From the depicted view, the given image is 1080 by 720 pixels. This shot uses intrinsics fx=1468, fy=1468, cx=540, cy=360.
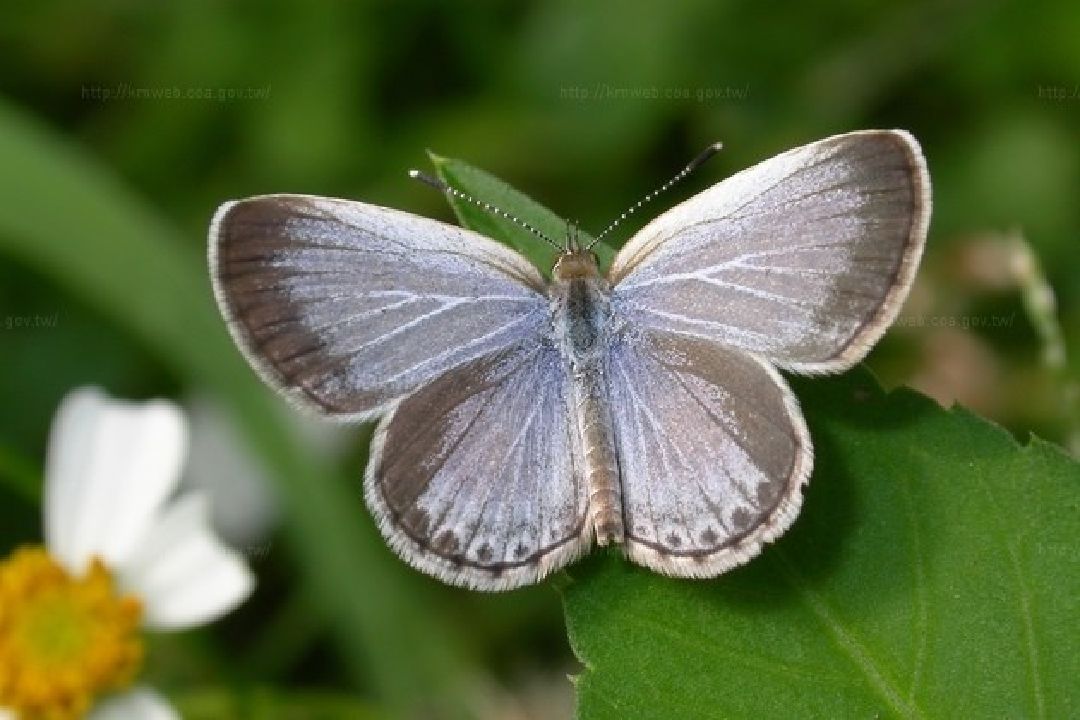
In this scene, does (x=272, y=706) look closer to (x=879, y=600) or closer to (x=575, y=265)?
(x=575, y=265)

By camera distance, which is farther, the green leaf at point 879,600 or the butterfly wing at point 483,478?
the butterfly wing at point 483,478

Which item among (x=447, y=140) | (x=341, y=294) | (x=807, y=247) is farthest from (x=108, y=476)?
(x=447, y=140)

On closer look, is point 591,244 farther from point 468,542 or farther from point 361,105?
point 361,105

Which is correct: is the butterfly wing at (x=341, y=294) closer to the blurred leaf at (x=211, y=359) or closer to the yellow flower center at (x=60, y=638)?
the yellow flower center at (x=60, y=638)

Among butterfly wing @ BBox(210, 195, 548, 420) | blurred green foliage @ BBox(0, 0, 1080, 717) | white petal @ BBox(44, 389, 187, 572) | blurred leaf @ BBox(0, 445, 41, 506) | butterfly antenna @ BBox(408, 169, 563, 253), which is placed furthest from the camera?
blurred green foliage @ BBox(0, 0, 1080, 717)

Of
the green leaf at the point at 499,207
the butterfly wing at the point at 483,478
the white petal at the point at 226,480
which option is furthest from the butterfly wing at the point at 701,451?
the white petal at the point at 226,480

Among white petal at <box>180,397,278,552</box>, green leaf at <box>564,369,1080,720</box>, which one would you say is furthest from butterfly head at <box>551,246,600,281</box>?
white petal at <box>180,397,278,552</box>

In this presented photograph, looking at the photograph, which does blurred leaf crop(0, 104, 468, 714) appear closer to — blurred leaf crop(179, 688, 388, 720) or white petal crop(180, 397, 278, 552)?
blurred leaf crop(179, 688, 388, 720)
